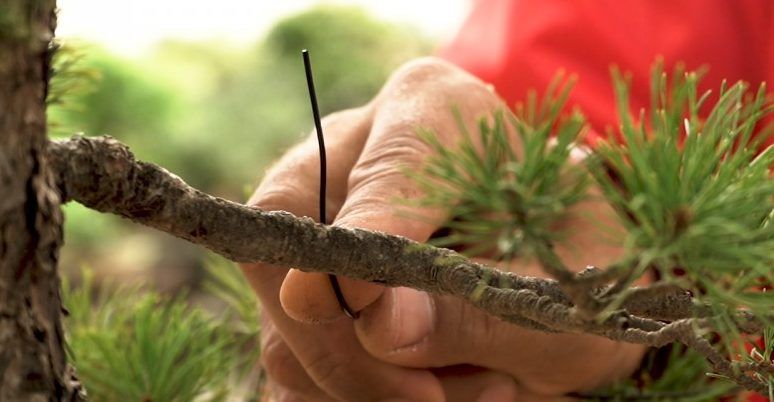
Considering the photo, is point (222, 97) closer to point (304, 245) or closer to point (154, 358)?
point (154, 358)

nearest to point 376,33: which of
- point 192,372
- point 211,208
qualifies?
point 192,372

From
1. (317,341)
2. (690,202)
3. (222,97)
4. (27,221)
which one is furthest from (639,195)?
(222,97)

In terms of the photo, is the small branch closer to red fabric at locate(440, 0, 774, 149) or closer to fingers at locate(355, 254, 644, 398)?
fingers at locate(355, 254, 644, 398)

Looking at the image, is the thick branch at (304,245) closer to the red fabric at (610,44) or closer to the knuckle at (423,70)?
the knuckle at (423,70)

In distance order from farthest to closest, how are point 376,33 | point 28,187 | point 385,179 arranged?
point 376,33 → point 385,179 → point 28,187

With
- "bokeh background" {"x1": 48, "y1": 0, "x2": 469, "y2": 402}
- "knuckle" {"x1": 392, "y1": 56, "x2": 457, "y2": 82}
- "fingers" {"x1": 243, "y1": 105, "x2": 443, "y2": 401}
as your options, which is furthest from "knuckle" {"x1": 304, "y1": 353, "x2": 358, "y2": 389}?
"bokeh background" {"x1": 48, "y1": 0, "x2": 469, "y2": 402}

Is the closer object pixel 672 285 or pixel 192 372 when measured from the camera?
pixel 672 285

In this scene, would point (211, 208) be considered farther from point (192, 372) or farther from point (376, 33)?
Result: point (376, 33)
